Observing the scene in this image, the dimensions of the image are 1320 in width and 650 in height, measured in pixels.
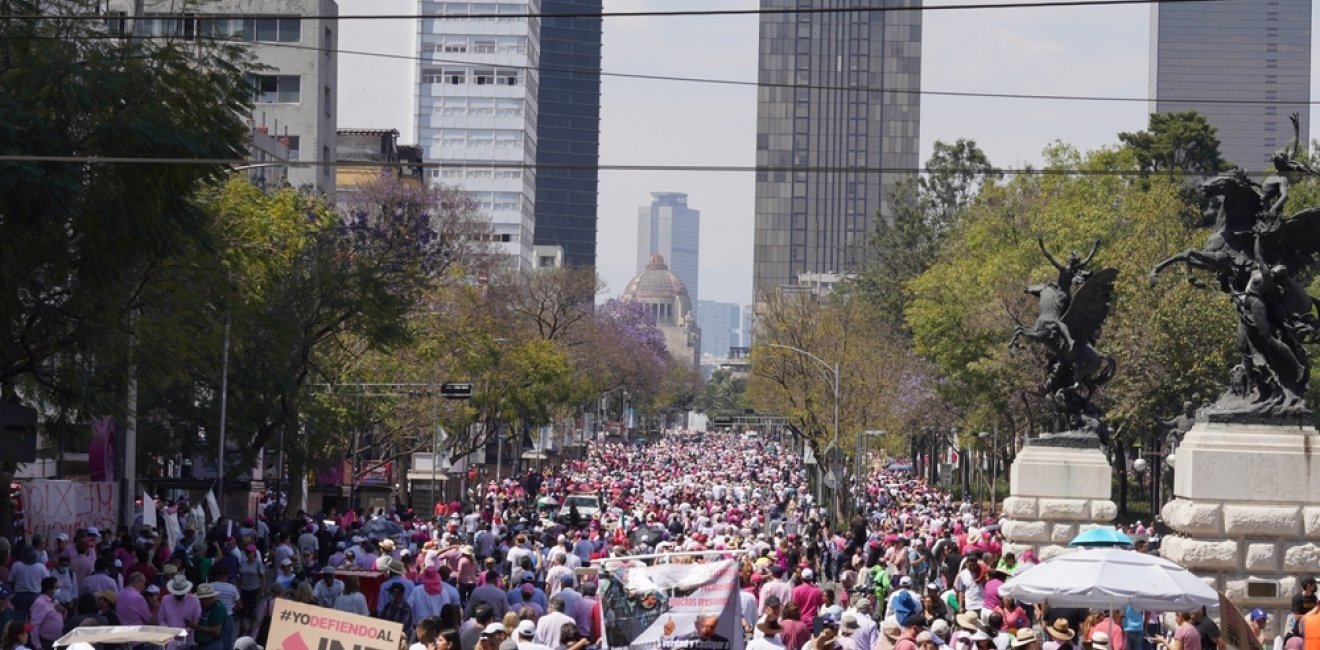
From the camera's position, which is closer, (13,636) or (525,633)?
(13,636)

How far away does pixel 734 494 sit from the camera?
2717 inches

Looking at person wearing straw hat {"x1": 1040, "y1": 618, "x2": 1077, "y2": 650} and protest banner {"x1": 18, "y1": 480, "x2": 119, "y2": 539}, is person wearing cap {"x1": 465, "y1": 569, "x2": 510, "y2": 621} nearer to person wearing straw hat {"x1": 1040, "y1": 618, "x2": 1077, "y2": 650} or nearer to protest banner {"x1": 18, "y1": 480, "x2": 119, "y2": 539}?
person wearing straw hat {"x1": 1040, "y1": 618, "x2": 1077, "y2": 650}

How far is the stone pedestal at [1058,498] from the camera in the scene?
26.8 metres

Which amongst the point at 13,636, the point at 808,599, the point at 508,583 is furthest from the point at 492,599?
the point at 13,636

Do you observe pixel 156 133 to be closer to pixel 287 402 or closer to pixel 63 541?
pixel 63 541

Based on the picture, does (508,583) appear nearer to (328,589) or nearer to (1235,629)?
(328,589)

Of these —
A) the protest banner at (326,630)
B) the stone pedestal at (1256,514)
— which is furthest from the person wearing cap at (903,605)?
the protest banner at (326,630)

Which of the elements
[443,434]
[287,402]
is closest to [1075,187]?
[443,434]

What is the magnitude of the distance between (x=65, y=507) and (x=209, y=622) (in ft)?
36.8

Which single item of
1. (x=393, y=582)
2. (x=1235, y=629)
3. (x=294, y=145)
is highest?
(x=294, y=145)

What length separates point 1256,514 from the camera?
799 inches

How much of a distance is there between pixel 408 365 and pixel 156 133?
111ft

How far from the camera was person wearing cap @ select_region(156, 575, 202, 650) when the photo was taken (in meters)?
18.6

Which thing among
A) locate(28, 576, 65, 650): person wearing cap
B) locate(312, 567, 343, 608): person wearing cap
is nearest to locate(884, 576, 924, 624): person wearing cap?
locate(312, 567, 343, 608): person wearing cap
